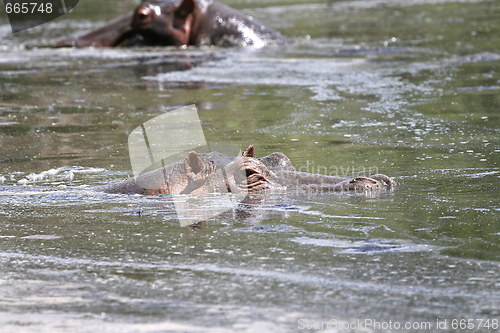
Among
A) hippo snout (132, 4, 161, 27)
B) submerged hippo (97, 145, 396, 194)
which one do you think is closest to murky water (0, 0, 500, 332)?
submerged hippo (97, 145, 396, 194)

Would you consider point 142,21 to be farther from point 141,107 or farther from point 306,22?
point 306,22

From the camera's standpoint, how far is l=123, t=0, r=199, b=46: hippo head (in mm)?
14227

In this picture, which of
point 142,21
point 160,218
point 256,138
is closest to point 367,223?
point 160,218

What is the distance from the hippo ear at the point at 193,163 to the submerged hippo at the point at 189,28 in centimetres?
916

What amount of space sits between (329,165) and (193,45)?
885cm

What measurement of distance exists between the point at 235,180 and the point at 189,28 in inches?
380

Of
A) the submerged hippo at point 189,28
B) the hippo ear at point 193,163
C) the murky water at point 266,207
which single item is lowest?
the murky water at point 266,207

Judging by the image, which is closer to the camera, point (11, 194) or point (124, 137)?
point (11, 194)

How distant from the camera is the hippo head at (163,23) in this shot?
14227mm

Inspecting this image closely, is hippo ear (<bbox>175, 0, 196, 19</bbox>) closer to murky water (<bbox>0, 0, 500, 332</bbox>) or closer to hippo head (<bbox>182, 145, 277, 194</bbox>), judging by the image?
murky water (<bbox>0, 0, 500, 332</bbox>)

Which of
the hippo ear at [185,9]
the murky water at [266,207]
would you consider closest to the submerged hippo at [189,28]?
the hippo ear at [185,9]

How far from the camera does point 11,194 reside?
5.84 metres

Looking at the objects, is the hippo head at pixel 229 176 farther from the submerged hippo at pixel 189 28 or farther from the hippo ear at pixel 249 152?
the submerged hippo at pixel 189 28

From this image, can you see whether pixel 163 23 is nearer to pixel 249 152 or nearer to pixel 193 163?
pixel 249 152
